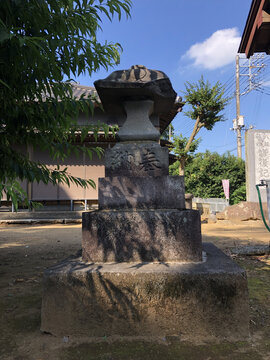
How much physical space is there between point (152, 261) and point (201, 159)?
73.9 feet

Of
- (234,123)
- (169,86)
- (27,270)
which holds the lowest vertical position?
(27,270)

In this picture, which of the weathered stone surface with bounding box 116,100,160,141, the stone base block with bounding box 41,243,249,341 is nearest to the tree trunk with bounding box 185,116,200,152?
the weathered stone surface with bounding box 116,100,160,141

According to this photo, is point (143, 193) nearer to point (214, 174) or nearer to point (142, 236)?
point (142, 236)

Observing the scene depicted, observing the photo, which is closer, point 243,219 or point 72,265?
point 72,265

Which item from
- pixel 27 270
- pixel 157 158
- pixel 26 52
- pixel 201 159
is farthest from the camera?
pixel 201 159

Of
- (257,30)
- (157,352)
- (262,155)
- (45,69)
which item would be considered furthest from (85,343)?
(262,155)

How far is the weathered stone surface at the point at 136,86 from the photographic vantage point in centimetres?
271

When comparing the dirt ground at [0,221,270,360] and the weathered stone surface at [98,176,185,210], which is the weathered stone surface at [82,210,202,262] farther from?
the dirt ground at [0,221,270,360]

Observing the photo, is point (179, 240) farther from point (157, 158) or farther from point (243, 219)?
point (243, 219)

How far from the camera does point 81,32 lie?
2365 mm

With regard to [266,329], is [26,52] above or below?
above

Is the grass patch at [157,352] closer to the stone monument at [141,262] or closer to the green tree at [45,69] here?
the stone monument at [141,262]

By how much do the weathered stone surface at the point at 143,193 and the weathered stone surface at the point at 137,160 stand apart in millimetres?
188

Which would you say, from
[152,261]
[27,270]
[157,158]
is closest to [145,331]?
[152,261]
